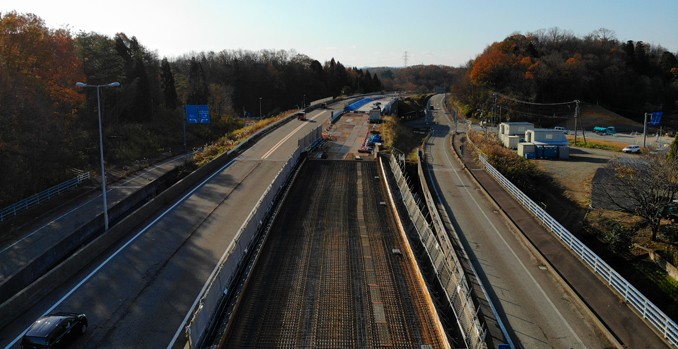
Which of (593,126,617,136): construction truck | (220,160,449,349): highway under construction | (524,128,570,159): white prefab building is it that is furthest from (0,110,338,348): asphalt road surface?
(593,126,617,136): construction truck

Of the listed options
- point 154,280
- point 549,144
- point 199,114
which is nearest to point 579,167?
point 549,144

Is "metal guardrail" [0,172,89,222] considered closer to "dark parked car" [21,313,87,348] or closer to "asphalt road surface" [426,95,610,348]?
"dark parked car" [21,313,87,348]

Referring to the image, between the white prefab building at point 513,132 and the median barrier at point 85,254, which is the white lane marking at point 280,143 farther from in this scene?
the white prefab building at point 513,132

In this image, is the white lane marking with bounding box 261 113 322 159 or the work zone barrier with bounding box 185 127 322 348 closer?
the work zone barrier with bounding box 185 127 322 348

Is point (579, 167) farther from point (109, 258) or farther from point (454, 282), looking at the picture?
point (109, 258)

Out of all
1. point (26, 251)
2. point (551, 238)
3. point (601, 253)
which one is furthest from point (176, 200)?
point (601, 253)
